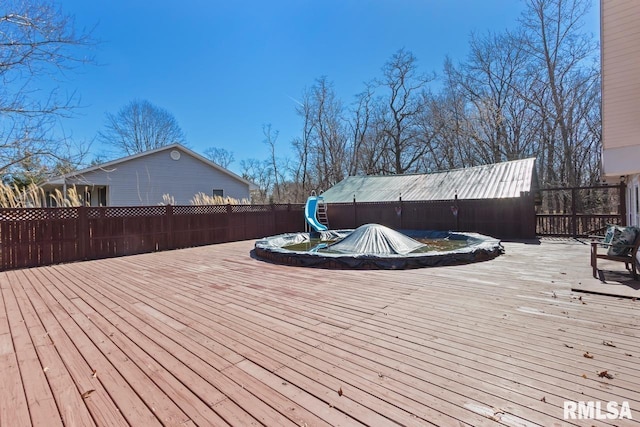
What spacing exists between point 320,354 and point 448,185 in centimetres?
1209

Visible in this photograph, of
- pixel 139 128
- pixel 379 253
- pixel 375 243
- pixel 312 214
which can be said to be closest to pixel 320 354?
pixel 379 253

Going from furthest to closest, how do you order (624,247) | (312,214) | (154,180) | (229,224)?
(154,180)
(312,214)
(229,224)
(624,247)

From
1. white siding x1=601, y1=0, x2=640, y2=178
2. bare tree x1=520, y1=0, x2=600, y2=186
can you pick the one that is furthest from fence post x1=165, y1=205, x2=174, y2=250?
bare tree x1=520, y1=0, x2=600, y2=186

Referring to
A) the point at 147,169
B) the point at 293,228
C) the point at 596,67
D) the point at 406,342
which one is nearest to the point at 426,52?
the point at 596,67

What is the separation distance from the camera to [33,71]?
4.95 meters

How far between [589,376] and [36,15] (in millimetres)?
8008

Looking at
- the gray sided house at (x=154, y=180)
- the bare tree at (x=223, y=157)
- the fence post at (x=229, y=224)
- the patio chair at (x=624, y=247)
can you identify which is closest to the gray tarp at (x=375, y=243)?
the patio chair at (x=624, y=247)

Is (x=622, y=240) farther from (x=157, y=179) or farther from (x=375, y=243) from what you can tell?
(x=157, y=179)

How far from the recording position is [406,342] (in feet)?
8.15

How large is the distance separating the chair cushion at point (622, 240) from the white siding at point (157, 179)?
605 inches

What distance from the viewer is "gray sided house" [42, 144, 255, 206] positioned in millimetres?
13117

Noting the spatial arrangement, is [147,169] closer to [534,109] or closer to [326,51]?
[326,51]

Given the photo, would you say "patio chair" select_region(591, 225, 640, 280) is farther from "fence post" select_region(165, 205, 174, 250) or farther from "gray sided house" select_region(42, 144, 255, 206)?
"gray sided house" select_region(42, 144, 255, 206)

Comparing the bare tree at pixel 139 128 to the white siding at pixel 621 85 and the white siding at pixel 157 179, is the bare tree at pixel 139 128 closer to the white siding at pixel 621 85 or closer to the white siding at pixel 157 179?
the white siding at pixel 157 179
